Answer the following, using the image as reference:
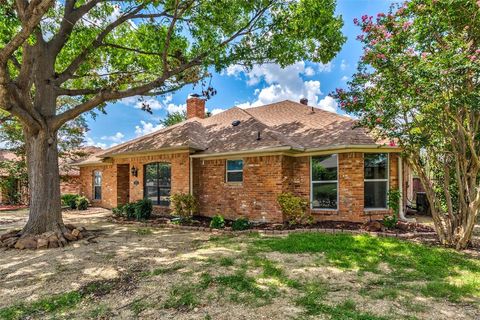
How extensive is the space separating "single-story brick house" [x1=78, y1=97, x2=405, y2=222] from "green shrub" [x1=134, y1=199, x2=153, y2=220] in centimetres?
99

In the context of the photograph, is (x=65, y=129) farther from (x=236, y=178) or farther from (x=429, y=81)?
(x=429, y=81)

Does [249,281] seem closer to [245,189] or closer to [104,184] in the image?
[245,189]

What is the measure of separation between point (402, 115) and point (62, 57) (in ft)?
41.7

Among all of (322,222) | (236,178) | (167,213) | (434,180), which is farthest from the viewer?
(167,213)

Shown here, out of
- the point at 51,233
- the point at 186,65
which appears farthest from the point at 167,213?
the point at 186,65

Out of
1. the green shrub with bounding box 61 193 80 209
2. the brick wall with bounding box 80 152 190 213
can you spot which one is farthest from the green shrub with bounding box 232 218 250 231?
the green shrub with bounding box 61 193 80 209

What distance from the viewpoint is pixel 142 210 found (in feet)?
38.8

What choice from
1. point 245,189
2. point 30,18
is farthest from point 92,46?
point 245,189

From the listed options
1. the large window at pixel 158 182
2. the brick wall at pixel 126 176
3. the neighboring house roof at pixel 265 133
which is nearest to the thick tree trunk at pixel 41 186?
the neighboring house roof at pixel 265 133

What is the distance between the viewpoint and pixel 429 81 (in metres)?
5.86

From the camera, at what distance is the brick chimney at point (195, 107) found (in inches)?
664

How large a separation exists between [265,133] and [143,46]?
5.83m

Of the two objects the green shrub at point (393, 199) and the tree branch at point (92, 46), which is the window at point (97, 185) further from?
the green shrub at point (393, 199)

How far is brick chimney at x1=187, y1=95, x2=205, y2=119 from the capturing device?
1686 cm
